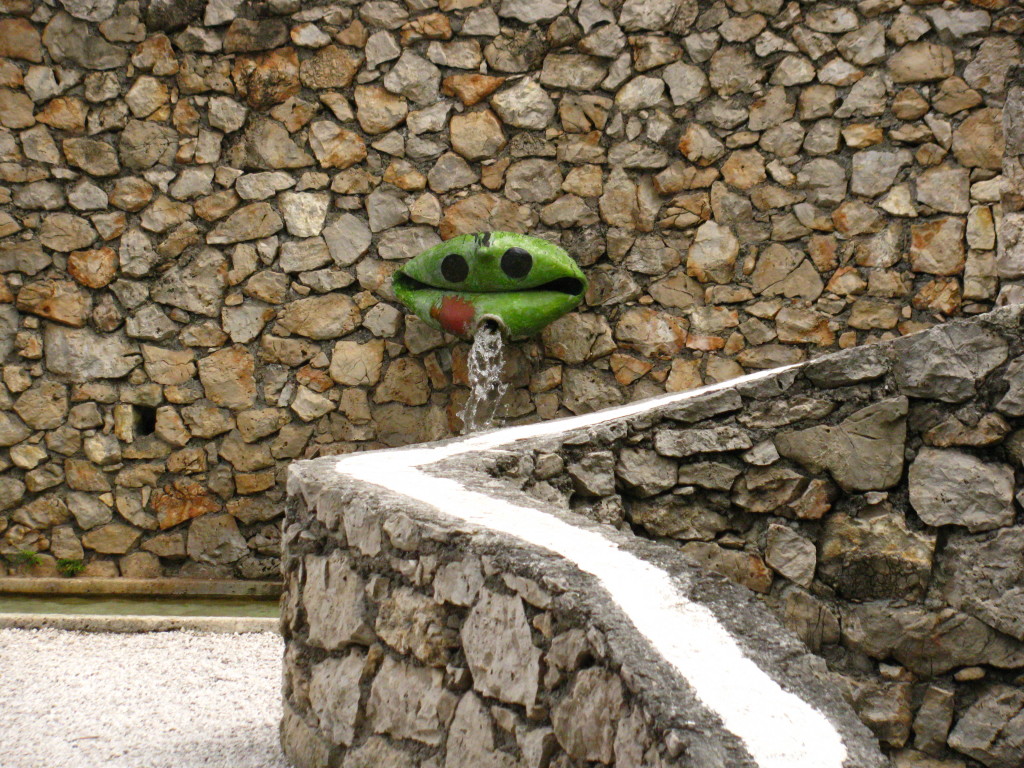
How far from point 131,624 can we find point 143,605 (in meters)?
0.89

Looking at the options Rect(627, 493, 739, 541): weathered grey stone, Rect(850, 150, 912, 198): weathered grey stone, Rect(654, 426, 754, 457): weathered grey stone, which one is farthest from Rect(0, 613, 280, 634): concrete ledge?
Rect(850, 150, 912, 198): weathered grey stone

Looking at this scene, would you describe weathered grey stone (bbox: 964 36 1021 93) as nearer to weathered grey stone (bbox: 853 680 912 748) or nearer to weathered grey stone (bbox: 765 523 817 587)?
weathered grey stone (bbox: 765 523 817 587)

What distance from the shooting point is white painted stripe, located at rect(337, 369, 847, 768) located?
4.49 ft

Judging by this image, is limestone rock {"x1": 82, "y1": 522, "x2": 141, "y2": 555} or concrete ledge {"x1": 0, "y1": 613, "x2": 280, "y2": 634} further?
limestone rock {"x1": 82, "y1": 522, "x2": 141, "y2": 555}

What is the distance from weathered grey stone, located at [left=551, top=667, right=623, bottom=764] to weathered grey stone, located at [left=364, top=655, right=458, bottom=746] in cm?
38

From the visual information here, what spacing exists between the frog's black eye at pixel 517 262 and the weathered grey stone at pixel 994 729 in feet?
8.64

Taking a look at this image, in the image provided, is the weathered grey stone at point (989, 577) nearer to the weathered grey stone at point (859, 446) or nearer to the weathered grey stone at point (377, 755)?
the weathered grey stone at point (859, 446)

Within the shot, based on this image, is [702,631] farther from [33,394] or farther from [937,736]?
[33,394]

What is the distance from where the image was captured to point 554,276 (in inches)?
185

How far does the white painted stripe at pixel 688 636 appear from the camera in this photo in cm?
137

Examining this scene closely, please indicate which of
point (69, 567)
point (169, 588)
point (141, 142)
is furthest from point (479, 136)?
point (69, 567)

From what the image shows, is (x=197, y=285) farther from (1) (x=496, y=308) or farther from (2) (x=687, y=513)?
(2) (x=687, y=513)

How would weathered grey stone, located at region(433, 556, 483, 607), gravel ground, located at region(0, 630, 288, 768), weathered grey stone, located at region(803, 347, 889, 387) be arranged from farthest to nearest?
weathered grey stone, located at region(803, 347, 889, 387), gravel ground, located at region(0, 630, 288, 768), weathered grey stone, located at region(433, 556, 483, 607)

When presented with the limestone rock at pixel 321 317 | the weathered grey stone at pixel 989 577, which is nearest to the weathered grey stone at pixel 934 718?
the weathered grey stone at pixel 989 577
